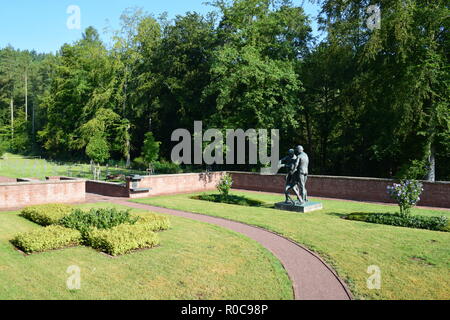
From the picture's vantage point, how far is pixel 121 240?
924cm

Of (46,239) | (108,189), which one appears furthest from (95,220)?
(108,189)

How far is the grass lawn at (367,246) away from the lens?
7.16 m

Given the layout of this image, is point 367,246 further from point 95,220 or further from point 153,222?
point 95,220

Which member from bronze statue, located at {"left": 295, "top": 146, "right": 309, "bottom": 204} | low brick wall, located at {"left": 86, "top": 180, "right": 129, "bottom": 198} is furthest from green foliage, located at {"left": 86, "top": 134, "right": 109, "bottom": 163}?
bronze statue, located at {"left": 295, "top": 146, "right": 309, "bottom": 204}

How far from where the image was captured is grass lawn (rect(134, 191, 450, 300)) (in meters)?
7.16

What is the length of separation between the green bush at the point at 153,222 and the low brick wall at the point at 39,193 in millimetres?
6816

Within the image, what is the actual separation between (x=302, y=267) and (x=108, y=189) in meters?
15.2

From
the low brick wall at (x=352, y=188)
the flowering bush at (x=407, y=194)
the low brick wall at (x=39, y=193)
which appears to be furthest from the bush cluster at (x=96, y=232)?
the low brick wall at (x=352, y=188)

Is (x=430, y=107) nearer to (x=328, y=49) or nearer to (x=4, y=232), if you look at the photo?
(x=328, y=49)

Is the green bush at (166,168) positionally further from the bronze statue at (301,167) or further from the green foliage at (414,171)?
the green foliage at (414,171)

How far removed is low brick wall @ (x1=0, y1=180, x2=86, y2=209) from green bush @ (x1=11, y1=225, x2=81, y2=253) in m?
6.43

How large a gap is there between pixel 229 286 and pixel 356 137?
22.6 m

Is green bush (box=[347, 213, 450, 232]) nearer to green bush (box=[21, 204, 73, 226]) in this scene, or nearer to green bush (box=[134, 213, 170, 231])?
green bush (box=[134, 213, 170, 231])

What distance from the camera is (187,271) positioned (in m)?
7.89
